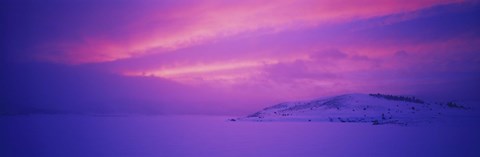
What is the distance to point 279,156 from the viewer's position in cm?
1405

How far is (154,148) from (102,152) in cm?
239

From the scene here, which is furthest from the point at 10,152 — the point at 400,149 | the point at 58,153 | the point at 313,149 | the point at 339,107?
the point at 339,107

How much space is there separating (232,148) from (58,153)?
7.40 meters

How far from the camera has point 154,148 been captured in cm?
1708

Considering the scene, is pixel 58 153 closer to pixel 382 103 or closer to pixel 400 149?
pixel 400 149

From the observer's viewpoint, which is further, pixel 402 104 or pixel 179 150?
pixel 402 104

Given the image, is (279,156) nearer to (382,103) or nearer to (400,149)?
(400,149)

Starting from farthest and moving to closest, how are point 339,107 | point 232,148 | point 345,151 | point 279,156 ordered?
point 339,107, point 232,148, point 345,151, point 279,156

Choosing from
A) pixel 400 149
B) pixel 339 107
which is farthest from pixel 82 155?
pixel 339 107

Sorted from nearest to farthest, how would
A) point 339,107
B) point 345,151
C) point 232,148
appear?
point 345,151 < point 232,148 < point 339,107

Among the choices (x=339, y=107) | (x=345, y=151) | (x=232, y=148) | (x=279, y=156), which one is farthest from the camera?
(x=339, y=107)

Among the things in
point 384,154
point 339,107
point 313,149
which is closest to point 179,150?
point 313,149

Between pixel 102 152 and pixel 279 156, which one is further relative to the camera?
pixel 102 152

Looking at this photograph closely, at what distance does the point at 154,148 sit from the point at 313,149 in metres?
7.27
